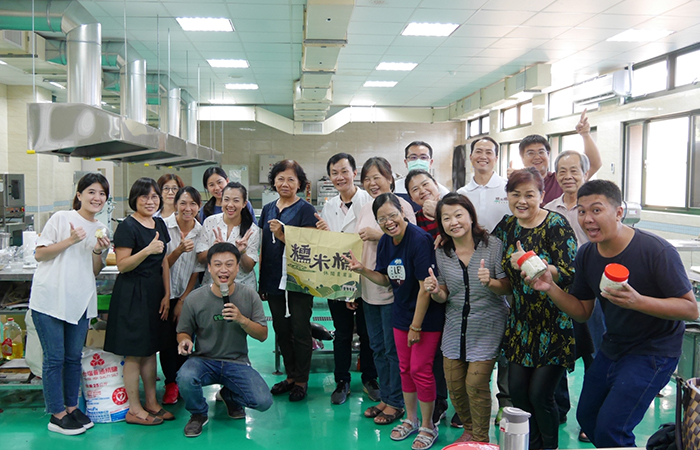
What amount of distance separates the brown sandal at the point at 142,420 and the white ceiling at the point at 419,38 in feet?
12.0

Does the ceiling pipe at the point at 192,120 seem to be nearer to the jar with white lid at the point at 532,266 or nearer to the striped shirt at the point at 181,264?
the striped shirt at the point at 181,264

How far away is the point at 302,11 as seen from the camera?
18.4 ft

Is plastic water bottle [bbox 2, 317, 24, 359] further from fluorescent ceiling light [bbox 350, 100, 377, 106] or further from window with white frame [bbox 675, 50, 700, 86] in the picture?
fluorescent ceiling light [bbox 350, 100, 377, 106]

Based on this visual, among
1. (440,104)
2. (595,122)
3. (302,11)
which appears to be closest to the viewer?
(302,11)

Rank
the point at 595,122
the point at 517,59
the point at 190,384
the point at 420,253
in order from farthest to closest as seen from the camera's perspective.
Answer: the point at 595,122 → the point at 517,59 → the point at 190,384 → the point at 420,253

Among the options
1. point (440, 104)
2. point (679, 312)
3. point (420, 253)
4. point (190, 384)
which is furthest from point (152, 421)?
point (440, 104)

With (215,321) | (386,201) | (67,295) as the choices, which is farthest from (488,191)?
(67,295)

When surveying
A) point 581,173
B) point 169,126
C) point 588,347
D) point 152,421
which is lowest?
point 152,421

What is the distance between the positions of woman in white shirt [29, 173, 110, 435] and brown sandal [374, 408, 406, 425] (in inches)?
74.4

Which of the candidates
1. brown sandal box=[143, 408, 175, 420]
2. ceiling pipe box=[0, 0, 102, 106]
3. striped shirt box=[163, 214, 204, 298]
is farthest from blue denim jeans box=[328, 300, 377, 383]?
ceiling pipe box=[0, 0, 102, 106]

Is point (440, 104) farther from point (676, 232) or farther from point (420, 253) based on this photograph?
point (420, 253)

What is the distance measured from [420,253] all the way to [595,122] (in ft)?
22.5

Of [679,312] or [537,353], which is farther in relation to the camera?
[537,353]

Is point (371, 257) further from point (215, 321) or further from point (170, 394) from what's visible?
point (170, 394)
